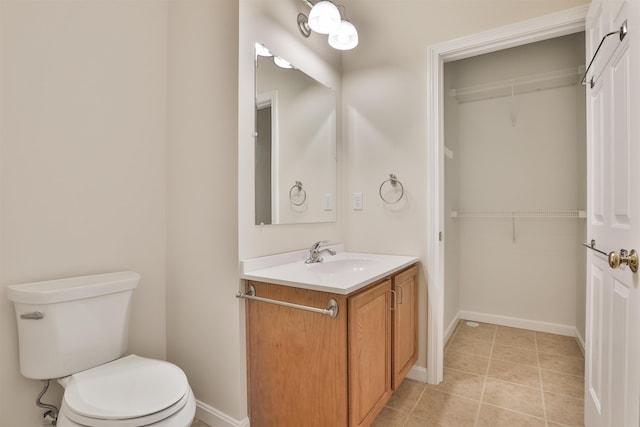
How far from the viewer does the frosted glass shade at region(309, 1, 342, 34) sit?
1.83 metres

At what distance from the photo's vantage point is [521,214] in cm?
299

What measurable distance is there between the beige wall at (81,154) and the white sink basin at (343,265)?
95 centimetres

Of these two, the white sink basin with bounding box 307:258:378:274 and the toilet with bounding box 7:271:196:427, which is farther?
the white sink basin with bounding box 307:258:378:274

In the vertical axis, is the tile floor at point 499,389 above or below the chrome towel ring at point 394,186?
below

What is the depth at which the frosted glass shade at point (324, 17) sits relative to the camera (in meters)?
1.83

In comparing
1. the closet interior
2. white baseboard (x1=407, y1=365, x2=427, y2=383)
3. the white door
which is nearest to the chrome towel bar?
the white door

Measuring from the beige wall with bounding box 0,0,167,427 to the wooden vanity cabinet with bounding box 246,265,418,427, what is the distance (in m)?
0.76

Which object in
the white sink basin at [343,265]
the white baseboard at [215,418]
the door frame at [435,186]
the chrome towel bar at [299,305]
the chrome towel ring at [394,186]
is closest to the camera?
the chrome towel bar at [299,305]

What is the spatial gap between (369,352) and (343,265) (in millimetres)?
634

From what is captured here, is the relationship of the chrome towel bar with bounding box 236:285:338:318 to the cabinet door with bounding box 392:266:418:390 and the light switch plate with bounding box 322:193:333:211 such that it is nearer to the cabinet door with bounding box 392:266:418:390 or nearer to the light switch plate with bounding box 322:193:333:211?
the cabinet door with bounding box 392:266:418:390

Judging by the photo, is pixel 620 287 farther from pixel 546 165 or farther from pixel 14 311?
pixel 14 311

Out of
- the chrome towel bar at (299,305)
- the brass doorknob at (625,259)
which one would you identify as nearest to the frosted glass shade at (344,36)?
the chrome towel bar at (299,305)

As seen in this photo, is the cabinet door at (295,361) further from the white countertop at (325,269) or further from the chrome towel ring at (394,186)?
the chrome towel ring at (394,186)

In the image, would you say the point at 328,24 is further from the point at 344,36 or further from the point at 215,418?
the point at 215,418
